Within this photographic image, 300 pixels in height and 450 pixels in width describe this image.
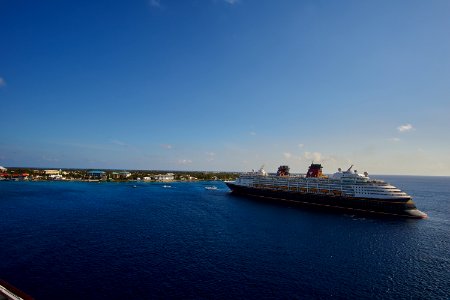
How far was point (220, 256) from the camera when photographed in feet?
168

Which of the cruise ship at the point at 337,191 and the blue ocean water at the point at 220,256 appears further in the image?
the cruise ship at the point at 337,191

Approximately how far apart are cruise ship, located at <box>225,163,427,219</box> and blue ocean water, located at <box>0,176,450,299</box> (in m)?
9.17

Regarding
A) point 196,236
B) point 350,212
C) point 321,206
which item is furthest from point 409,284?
point 321,206

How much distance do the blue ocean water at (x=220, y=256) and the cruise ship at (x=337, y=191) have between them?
9.17 m

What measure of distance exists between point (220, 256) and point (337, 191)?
78.6m

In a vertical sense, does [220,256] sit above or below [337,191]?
below

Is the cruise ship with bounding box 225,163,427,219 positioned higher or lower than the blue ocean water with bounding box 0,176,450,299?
higher

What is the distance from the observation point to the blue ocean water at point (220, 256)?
38500 millimetres

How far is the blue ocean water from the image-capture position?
38.5m

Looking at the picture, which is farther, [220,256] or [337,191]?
[337,191]

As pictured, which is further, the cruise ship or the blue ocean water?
the cruise ship

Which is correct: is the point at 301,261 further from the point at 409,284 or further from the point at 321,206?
the point at 321,206

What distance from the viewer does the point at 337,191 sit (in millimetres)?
114875

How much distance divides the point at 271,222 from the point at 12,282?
203 ft
